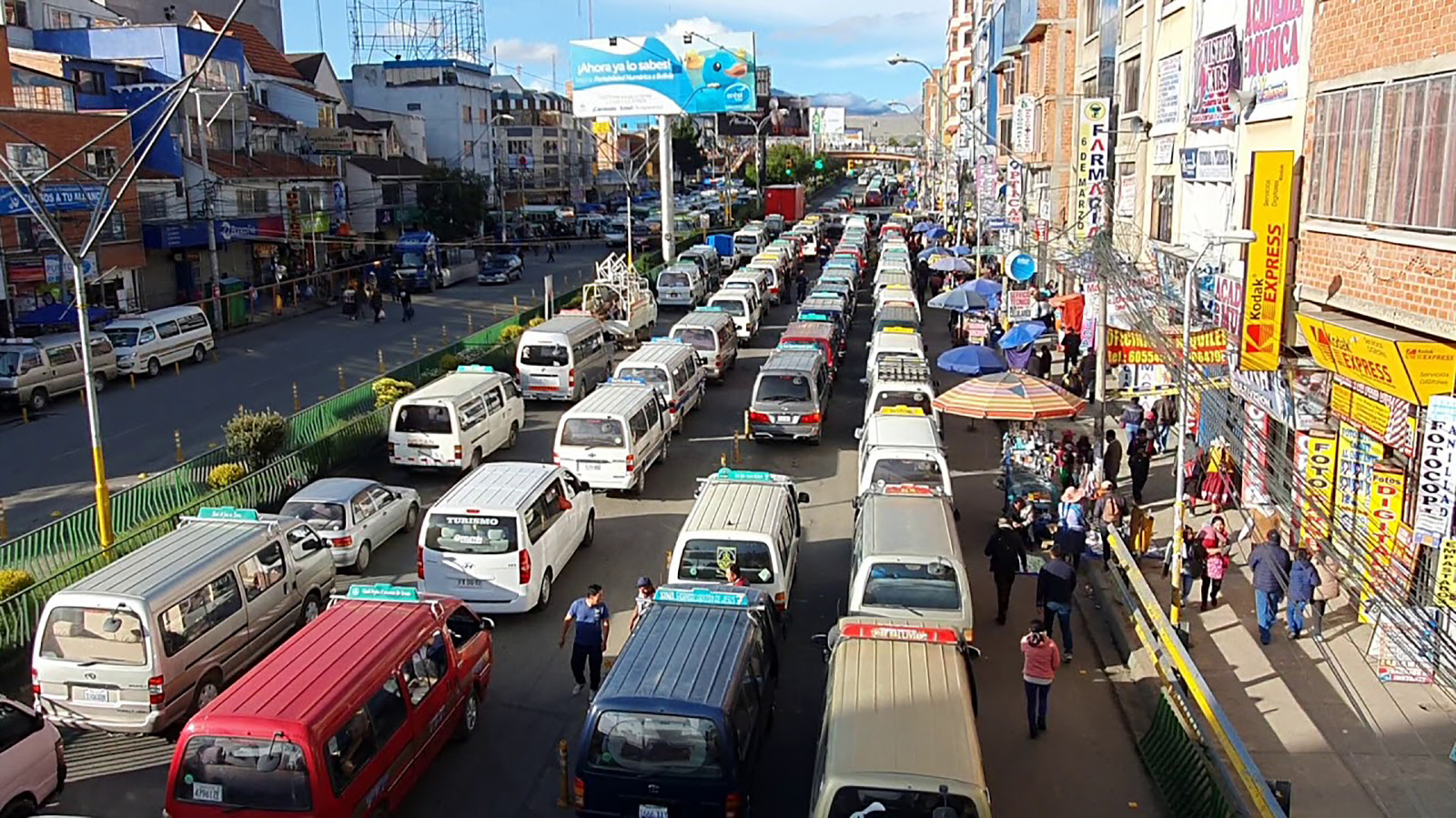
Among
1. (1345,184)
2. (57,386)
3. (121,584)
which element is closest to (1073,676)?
(1345,184)

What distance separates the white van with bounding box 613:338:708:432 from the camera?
79.7 ft

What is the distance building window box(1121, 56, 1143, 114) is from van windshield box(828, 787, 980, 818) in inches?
872

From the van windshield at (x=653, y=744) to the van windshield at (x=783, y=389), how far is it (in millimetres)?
14751

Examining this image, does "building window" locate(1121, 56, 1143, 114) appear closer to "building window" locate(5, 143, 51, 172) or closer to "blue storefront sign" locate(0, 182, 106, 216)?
"blue storefront sign" locate(0, 182, 106, 216)

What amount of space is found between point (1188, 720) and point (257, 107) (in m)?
54.4

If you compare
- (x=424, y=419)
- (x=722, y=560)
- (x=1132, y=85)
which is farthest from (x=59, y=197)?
(x=722, y=560)

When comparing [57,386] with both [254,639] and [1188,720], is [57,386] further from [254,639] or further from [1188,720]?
[1188,720]

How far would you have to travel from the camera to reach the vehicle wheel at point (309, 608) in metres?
14.0

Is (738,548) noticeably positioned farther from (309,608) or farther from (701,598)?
(309,608)

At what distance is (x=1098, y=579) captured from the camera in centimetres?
1625

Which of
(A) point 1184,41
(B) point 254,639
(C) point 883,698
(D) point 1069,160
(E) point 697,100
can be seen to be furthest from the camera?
(E) point 697,100

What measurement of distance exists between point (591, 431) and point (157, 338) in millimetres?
17998

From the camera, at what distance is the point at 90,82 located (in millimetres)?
45938

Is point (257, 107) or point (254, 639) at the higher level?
point (257, 107)
